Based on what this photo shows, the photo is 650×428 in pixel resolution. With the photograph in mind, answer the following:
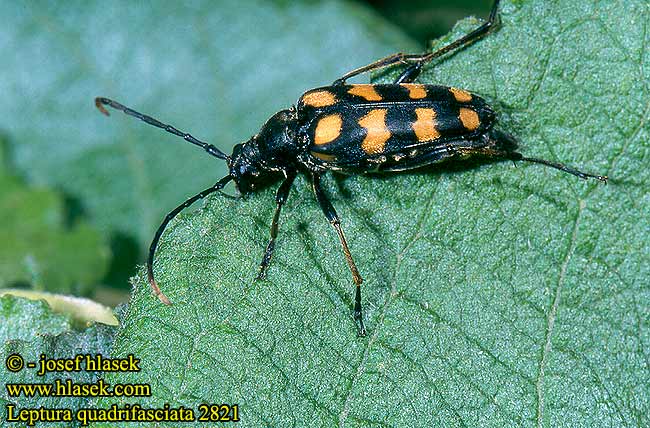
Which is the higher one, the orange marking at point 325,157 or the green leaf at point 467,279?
the orange marking at point 325,157

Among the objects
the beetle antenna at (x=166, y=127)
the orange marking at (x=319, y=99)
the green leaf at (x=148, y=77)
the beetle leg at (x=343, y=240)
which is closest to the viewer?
the beetle leg at (x=343, y=240)

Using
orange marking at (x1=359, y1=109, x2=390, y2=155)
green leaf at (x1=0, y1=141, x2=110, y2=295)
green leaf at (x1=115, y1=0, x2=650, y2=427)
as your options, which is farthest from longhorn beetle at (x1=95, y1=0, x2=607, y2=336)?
green leaf at (x1=0, y1=141, x2=110, y2=295)

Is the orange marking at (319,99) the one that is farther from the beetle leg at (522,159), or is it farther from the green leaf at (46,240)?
the green leaf at (46,240)

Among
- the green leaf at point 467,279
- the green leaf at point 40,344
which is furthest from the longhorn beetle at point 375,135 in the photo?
the green leaf at point 40,344

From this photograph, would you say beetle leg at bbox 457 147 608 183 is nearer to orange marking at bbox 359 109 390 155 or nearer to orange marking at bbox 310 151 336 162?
orange marking at bbox 359 109 390 155

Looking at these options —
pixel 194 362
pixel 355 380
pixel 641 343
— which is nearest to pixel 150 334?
pixel 194 362

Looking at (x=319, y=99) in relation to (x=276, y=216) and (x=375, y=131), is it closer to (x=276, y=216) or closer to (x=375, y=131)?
(x=375, y=131)
